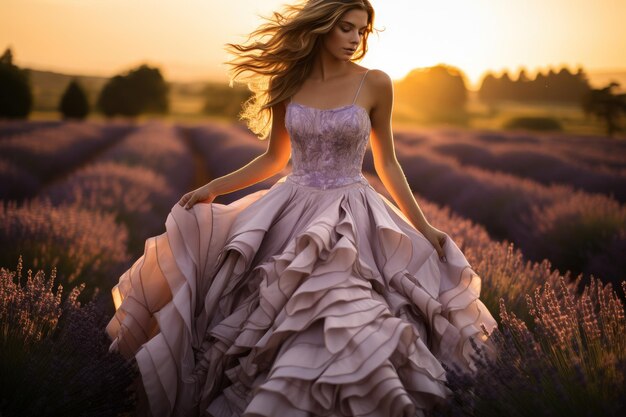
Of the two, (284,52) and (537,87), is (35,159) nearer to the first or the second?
(537,87)

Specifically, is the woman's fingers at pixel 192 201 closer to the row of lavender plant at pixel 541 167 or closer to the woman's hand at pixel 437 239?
the woman's hand at pixel 437 239

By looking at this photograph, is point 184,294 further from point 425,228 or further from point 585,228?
point 585,228

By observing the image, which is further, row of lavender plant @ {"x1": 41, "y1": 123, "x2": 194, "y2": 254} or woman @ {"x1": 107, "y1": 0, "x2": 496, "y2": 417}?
row of lavender plant @ {"x1": 41, "y1": 123, "x2": 194, "y2": 254}

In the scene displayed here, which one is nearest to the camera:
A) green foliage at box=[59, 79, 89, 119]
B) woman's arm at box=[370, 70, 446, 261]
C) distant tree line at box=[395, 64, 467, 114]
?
woman's arm at box=[370, 70, 446, 261]

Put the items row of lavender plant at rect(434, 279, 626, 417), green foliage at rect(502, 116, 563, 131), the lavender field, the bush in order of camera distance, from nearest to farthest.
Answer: row of lavender plant at rect(434, 279, 626, 417) < the lavender field < the bush < green foliage at rect(502, 116, 563, 131)

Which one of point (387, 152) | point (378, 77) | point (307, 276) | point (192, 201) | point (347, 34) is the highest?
point (347, 34)

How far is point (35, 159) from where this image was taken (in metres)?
11.0

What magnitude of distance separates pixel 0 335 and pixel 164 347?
2.03 ft

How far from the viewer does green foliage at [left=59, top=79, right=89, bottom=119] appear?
27.6m

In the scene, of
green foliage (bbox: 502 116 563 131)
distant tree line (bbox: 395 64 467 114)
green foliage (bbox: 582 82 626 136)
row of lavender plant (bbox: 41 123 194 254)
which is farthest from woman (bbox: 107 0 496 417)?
green foliage (bbox: 502 116 563 131)

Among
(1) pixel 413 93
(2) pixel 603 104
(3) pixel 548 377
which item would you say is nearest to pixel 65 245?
(3) pixel 548 377

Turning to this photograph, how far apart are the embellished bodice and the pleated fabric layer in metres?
0.07

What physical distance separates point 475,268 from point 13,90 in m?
8.02

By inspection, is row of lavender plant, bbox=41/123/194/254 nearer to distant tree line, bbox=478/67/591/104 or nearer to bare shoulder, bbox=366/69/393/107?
bare shoulder, bbox=366/69/393/107
